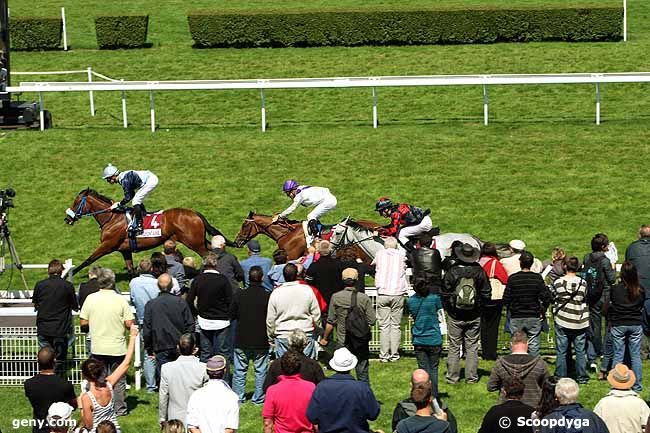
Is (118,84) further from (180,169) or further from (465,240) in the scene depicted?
(465,240)

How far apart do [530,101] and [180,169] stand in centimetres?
735

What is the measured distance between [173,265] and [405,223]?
3376 millimetres

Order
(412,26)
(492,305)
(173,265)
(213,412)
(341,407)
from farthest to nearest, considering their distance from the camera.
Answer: (412,26)
(173,265)
(492,305)
(213,412)
(341,407)

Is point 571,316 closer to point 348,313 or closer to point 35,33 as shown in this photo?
point 348,313

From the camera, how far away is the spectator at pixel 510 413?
7523 millimetres

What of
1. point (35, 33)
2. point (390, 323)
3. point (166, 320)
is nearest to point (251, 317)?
point (166, 320)

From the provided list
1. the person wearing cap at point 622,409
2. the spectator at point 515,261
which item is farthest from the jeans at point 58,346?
the person wearing cap at point 622,409

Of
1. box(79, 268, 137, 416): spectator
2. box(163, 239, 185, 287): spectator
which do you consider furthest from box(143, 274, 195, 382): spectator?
box(163, 239, 185, 287): spectator

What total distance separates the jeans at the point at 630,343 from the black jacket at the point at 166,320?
378 centimetres

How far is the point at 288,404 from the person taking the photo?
8.16m

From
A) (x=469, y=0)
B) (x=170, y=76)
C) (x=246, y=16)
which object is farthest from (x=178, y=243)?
(x=469, y=0)

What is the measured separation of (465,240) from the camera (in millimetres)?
14328

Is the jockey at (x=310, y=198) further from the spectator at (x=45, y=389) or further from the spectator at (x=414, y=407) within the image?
the spectator at (x=414, y=407)

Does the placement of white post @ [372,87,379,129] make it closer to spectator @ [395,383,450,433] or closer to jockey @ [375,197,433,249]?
jockey @ [375,197,433,249]
